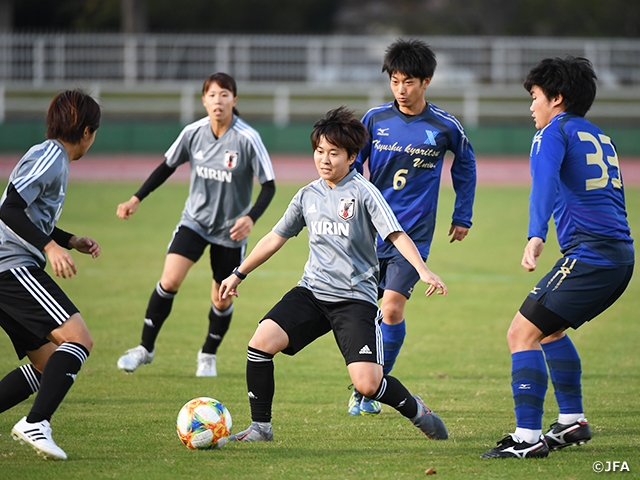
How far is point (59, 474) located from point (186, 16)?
39.1 metres

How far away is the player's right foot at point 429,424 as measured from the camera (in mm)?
5238

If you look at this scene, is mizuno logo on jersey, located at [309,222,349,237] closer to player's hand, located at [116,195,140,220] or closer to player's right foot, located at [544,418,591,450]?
player's right foot, located at [544,418,591,450]

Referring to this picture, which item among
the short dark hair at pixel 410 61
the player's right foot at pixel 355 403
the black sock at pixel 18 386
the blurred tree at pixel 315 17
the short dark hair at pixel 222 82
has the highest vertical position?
the blurred tree at pixel 315 17

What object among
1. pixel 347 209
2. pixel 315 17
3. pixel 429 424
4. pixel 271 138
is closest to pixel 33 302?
pixel 347 209

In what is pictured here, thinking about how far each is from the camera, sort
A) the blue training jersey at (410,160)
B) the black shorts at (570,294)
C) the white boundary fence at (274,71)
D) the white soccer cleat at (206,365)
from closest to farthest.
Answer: the black shorts at (570,294) < the blue training jersey at (410,160) < the white soccer cleat at (206,365) < the white boundary fence at (274,71)

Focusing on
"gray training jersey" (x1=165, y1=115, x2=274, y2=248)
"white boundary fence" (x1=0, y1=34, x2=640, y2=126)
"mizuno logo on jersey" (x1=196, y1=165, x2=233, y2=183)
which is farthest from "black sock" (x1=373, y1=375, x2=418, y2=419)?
"white boundary fence" (x1=0, y1=34, x2=640, y2=126)

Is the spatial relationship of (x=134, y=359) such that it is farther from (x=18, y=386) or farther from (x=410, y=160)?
(x=410, y=160)

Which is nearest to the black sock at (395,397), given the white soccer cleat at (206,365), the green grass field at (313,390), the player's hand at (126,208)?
the green grass field at (313,390)

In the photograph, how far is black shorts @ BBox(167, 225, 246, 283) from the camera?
24.2ft

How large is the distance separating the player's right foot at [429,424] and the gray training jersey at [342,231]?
2.34 feet

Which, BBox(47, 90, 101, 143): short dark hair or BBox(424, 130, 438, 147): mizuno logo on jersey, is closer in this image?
BBox(47, 90, 101, 143): short dark hair

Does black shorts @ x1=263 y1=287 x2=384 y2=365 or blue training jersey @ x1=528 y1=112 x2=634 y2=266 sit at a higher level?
blue training jersey @ x1=528 y1=112 x2=634 y2=266

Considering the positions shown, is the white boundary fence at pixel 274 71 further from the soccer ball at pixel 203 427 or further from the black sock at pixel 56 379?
the black sock at pixel 56 379

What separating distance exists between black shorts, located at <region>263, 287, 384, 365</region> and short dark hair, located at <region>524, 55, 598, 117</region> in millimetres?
1586
